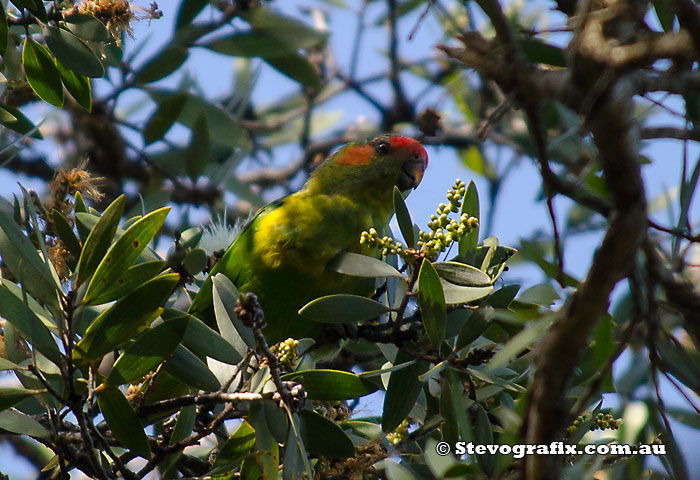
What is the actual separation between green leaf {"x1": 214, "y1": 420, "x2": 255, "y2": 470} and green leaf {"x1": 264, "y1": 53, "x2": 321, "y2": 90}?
6.14ft

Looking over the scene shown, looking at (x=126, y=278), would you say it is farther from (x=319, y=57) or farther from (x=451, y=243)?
(x=319, y=57)

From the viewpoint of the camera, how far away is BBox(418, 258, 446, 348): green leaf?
5.37 ft

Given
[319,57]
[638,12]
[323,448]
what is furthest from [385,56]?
[638,12]

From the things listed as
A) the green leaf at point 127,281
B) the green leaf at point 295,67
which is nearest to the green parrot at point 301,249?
the green leaf at point 295,67

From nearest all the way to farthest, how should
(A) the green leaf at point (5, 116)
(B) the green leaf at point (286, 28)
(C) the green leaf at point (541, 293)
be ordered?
(C) the green leaf at point (541, 293) < (A) the green leaf at point (5, 116) < (B) the green leaf at point (286, 28)

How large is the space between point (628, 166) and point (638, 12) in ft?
0.84

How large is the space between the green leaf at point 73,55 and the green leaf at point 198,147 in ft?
4.53

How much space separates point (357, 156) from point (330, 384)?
1.66m

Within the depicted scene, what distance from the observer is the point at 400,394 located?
179 cm

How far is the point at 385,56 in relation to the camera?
5348mm

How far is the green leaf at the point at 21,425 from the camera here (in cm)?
177

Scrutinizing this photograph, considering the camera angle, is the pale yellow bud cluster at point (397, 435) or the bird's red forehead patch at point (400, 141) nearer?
the pale yellow bud cluster at point (397, 435)

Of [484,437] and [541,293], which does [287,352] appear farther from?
[541,293]

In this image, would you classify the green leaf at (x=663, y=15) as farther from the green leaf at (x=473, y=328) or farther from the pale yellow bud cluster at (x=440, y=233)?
the green leaf at (x=473, y=328)
